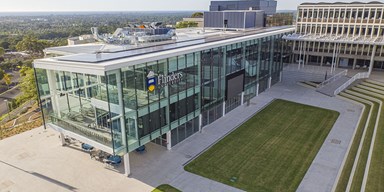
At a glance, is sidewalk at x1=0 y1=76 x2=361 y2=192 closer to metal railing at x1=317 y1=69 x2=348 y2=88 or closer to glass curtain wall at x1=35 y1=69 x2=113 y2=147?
glass curtain wall at x1=35 y1=69 x2=113 y2=147

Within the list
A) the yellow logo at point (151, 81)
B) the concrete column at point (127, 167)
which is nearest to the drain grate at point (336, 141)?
the yellow logo at point (151, 81)

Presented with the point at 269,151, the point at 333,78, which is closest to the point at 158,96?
the point at 269,151

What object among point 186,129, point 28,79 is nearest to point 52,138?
point 186,129

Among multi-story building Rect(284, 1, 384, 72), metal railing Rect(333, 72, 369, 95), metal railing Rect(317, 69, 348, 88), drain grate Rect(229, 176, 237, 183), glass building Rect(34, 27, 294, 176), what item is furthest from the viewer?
multi-story building Rect(284, 1, 384, 72)

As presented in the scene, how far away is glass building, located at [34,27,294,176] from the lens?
70.9 feet

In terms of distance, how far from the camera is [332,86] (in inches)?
1804

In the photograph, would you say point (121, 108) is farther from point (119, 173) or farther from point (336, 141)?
point (336, 141)

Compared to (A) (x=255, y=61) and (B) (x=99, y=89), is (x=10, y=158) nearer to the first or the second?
(B) (x=99, y=89)

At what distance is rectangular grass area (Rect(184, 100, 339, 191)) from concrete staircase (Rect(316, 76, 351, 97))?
808 cm

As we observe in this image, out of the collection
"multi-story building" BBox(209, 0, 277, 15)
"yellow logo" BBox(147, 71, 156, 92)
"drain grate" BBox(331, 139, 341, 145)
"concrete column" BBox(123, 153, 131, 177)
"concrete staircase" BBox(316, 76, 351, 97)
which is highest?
"multi-story building" BBox(209, 0, 277, 15)

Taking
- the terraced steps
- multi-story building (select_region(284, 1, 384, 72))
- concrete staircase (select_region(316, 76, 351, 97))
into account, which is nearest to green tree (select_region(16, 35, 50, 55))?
multi-story building (select_region(284, 1, 384, 72))

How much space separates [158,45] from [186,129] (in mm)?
9831

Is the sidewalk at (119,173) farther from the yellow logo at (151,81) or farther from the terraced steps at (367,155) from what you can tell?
the yellow logo at (151,81)

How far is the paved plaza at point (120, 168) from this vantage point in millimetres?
22312
